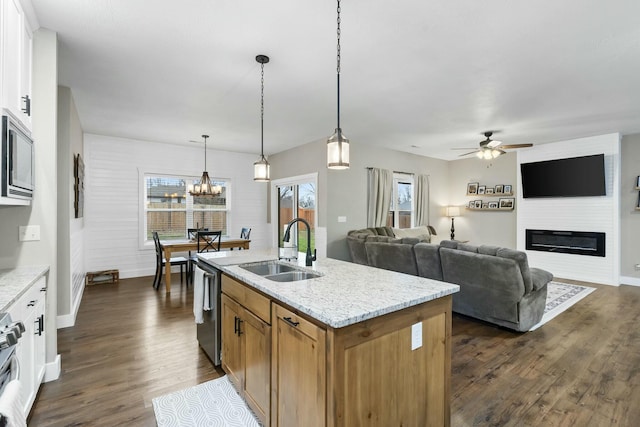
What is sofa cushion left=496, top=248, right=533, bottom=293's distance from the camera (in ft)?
10.4

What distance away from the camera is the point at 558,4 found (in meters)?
2.09

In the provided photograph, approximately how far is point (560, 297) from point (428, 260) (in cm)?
249

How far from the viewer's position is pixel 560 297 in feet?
15.5

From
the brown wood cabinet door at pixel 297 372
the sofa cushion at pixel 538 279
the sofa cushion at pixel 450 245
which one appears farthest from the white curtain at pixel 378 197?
Answer: the brown wood cabinet door at pixel 297 372

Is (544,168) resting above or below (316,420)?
above

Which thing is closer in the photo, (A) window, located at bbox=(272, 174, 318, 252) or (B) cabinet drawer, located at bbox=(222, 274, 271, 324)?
(B) cabinet drawer, located at bbox=(222, 274, 271, 324)

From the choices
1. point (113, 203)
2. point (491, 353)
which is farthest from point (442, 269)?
point (113, 203)

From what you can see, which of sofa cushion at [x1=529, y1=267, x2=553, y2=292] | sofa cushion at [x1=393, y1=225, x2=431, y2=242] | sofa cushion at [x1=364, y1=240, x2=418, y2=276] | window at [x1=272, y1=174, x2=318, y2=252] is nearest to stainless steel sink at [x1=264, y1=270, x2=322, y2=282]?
sofa cushion at [x1=364, y1=240, x2=418, y2=276]

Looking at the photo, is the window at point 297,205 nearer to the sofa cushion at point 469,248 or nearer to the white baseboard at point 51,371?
the sofa cushion at point 469,248

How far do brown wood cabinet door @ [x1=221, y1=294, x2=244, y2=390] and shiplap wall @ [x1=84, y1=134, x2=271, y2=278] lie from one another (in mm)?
4459

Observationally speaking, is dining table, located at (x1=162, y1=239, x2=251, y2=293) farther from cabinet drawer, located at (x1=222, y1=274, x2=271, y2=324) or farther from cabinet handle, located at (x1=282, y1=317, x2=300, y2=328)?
cabinet handle, located at (x1=282, y1=317, x2=300, y2=328)

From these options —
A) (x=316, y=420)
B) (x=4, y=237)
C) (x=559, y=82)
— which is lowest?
(x=316, y=420)

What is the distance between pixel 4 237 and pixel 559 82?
520cm

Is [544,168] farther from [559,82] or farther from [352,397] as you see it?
[352,397]
